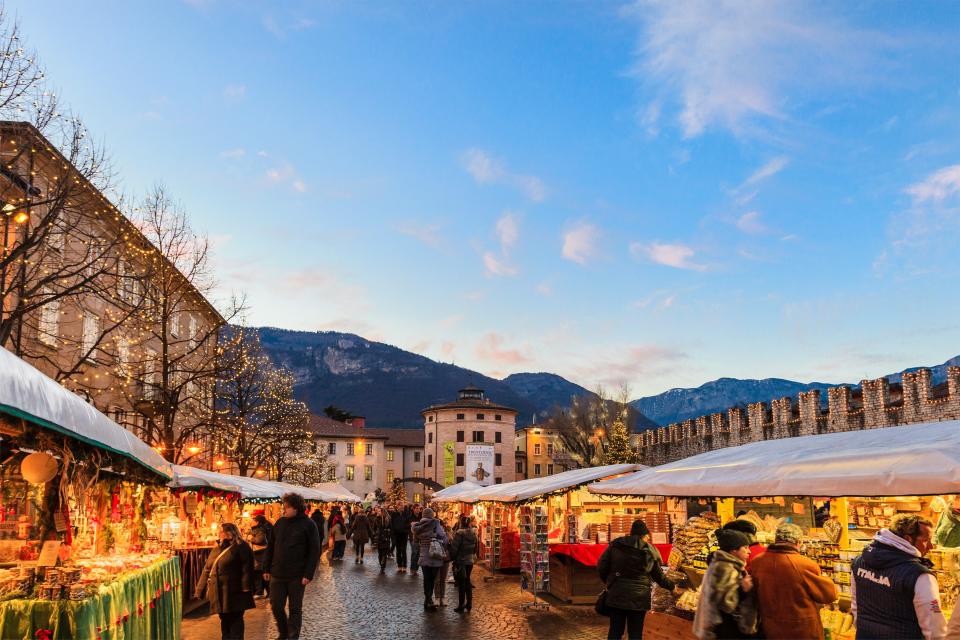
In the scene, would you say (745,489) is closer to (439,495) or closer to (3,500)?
(3,500)

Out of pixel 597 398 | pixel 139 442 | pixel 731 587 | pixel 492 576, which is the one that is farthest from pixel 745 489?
pixel 597 398

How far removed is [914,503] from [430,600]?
8535 millimetres

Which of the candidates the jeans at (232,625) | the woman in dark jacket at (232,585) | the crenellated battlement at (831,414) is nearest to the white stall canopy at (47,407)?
the woman in dark jacket at (232,585)

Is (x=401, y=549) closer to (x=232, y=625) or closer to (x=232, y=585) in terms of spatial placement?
(x=232, y=625)

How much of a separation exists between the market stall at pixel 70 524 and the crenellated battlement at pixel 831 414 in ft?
61.8

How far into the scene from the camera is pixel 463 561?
1505cm

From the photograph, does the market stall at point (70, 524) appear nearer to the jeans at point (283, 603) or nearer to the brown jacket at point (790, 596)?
the jeans at point (283, 603)

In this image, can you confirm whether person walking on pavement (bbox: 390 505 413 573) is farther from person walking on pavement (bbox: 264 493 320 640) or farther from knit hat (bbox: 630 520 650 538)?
knit hat (bbox: 630 520 650 538)

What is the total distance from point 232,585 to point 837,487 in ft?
21.2

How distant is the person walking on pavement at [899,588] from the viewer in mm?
5031

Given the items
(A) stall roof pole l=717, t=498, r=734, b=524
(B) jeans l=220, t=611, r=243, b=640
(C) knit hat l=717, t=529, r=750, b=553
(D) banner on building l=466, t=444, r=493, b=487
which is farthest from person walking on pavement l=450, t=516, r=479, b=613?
(D) banner on building l=466, t=444, r=493, b=487

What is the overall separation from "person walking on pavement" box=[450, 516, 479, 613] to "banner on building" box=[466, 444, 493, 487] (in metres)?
58.1

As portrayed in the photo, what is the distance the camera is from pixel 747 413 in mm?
29922

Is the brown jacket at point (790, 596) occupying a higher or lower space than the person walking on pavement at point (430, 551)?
higher
